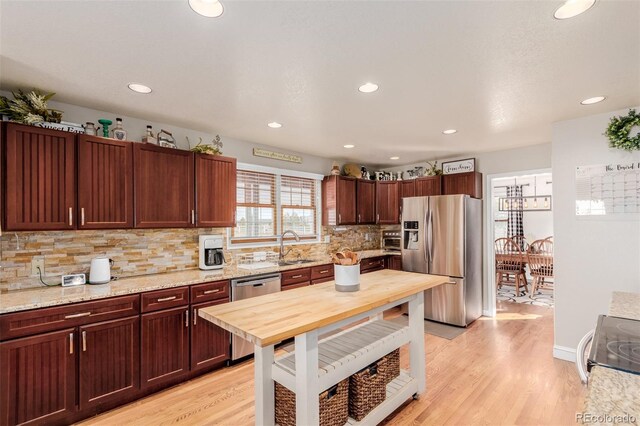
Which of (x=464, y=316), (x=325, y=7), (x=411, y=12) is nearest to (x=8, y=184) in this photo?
(x=325, y=7)

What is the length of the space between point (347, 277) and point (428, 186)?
129 inches

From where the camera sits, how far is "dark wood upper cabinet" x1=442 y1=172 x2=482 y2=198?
4.52 metres

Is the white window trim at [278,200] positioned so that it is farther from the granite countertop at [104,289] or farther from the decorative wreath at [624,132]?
the decorative wreath at [624,132]

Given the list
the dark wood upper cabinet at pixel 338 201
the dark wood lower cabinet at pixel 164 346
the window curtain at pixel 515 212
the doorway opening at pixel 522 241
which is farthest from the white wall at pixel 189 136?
the window curtain at pixel 515 212

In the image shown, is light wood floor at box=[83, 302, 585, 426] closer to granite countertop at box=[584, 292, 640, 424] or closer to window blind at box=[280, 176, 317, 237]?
granite countertop at box=[584, 292, 640, 424]

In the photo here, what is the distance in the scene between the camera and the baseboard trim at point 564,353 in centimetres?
314

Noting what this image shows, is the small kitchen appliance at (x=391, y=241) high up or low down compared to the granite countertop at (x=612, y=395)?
up

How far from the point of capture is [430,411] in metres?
2.35

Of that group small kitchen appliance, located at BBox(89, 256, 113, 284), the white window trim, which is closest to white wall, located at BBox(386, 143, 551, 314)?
the white window trim

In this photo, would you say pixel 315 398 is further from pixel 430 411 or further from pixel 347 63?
pixel 347 63

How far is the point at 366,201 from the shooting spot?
521 centimetres

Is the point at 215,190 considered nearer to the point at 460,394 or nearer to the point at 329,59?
the point at 329,59

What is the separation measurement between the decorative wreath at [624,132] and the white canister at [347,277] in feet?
8.94

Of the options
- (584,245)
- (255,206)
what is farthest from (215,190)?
(584,245)
